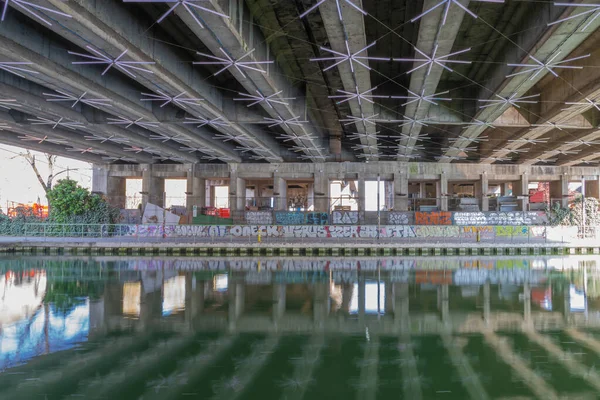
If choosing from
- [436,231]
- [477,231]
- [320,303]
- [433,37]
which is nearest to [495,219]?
[477,231]

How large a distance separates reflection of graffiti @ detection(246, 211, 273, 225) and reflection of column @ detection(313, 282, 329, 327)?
23.3 m

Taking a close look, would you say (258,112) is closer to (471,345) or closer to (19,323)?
(19,323)

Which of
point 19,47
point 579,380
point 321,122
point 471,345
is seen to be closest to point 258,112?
point 321,122

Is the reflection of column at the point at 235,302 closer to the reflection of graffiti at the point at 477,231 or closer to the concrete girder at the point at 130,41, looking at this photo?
the concrete girder at the point at 130,41

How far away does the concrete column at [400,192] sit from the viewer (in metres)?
45.1

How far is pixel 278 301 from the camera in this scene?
50.5 feet

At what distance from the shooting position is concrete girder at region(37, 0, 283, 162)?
1257 centimetres

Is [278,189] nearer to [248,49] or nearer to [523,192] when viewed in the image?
[523,192]

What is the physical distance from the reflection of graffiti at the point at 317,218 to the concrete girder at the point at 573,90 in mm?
20328

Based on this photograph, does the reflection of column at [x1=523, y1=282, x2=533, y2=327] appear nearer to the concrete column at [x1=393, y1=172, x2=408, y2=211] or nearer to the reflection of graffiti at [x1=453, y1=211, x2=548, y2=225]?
the reflection of graffiti at [x1=453, y1=211, x2=548, y2=225]

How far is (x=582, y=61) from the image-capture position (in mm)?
19016

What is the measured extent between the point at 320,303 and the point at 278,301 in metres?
1.70

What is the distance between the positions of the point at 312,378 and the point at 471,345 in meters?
4.78

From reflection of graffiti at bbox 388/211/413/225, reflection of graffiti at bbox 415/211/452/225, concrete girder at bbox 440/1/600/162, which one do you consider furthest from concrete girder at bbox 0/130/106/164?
concrete girder at bbox 440/1/600/162
